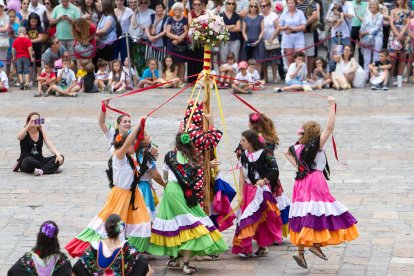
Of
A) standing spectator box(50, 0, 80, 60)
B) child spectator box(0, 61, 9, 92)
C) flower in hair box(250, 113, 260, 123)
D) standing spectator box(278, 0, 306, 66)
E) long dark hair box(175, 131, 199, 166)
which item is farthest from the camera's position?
standing spectator box(50, 0, 80, 60)

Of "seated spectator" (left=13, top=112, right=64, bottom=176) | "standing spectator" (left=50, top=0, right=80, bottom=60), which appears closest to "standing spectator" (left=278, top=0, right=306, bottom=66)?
"standing spectator" (left=50, top=0, right=80, bottom=60)

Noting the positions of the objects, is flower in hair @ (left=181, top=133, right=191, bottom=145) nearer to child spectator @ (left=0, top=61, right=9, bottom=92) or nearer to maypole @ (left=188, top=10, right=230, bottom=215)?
maypole @ (left=188, top=10, right=230, bottom=215)

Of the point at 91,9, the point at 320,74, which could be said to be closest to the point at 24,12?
the point at 91,9

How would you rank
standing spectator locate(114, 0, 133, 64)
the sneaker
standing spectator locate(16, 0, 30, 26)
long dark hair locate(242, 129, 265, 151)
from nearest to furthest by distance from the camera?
long dark hair locate(242, 129, 265, 151) → the sneaker → standing spectator locate(114, 0, 133, 64) → standing spectator locate(16, 0, 30, 26)

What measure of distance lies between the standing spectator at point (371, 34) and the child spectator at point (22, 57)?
22.4 ft

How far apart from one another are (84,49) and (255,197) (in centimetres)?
1146

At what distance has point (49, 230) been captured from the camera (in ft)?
31.3

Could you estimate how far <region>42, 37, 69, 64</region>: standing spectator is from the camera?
22.3 m

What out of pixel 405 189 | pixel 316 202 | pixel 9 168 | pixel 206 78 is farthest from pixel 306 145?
pixel 9 168

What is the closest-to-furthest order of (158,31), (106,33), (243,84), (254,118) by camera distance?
(254,118) → (243,84) → (106,33) → (158,31)

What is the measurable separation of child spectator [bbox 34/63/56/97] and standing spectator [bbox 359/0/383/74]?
250 inches

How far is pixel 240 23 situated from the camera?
2225 cm

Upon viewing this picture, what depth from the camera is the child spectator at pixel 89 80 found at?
21656 mm

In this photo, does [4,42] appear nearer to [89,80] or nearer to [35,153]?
[89,80]
